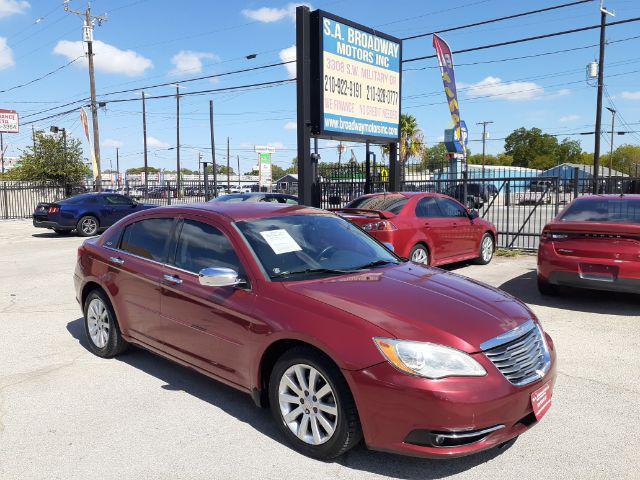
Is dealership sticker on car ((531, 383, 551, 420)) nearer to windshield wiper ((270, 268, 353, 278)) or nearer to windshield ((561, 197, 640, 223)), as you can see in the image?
windshield wiper ((270, 268, 353, 278))

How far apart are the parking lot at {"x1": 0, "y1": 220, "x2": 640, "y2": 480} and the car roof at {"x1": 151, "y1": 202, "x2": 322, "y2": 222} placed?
55.6 inches

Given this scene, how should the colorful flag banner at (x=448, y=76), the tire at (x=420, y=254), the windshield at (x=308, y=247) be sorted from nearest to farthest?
the windshield at (x=308, y=247), the tire at (x=420, y=254), the colorful flag banner at (x=448, y=76)

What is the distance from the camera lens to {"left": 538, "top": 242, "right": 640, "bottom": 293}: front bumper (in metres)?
6.32

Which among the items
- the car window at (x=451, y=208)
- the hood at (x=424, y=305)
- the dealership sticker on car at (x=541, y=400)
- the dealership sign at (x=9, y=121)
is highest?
the dealership sign at (x=9, y=121)

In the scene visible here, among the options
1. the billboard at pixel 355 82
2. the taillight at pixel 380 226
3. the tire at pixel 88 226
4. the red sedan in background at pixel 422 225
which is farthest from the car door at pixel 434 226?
the tire at pixel 88 226

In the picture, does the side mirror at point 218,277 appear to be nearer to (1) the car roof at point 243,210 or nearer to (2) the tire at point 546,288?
(1) the car roof at point 243,210

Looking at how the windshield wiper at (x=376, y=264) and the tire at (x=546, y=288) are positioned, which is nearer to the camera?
the windshield wiper at (x=376, y=264)

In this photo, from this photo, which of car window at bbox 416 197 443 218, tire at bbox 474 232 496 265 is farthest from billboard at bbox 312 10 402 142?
tire at bbox 474 232 496 265

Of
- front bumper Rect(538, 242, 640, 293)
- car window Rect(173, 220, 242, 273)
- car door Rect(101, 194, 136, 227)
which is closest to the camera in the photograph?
car window Rect(173, 220, 242, 273)

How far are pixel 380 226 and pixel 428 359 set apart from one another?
5606mm

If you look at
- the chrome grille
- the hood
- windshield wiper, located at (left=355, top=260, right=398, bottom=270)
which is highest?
windshield wiper, located at (left=355, top=260, right=398, bottom=270)

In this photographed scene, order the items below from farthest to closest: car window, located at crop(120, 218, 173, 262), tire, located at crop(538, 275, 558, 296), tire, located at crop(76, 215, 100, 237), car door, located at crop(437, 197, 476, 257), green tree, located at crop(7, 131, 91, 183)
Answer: green tree, located at crop(7, 131, 91, 183) → tire, located at crop(76, 215, 100, 237) → car door, located at crop(437, 197, 476, 257) → tire, located at crop(538, 275, 558, 296) → car window, located at crop(120, 218, 173, 262)

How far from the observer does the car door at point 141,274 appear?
4.37 meters

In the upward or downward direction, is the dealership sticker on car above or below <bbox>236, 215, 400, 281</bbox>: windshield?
below
